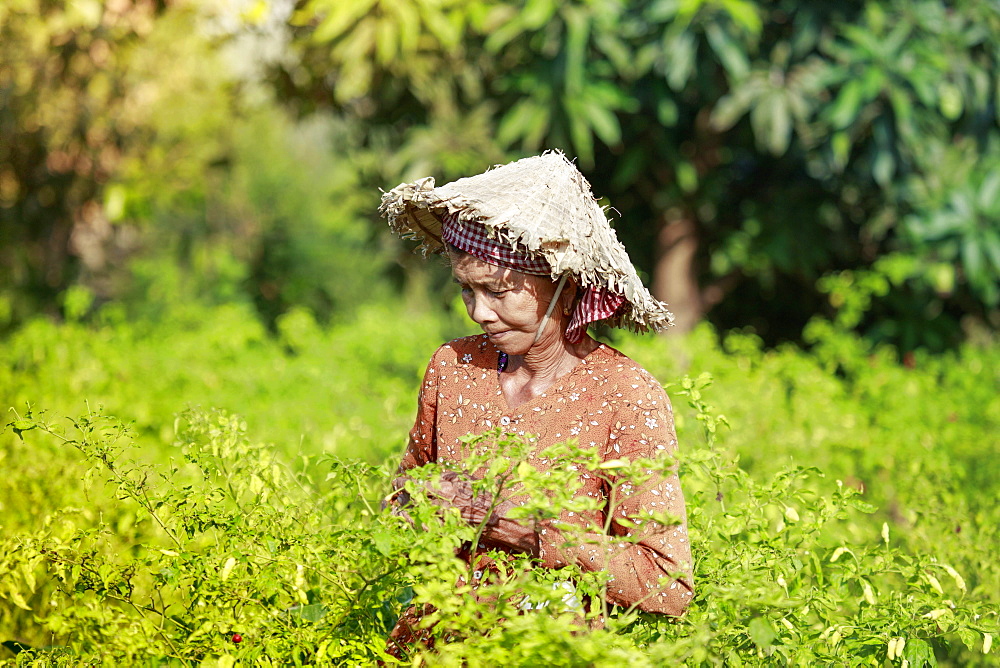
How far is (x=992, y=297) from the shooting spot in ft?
16.5

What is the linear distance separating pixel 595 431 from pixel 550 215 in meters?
0.40

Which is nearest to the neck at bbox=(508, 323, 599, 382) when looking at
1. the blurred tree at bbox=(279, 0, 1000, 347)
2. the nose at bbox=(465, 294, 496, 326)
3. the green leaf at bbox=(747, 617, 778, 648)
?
the nose at bbox=(465, 294, 496, 326)

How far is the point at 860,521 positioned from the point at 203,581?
8.09ft

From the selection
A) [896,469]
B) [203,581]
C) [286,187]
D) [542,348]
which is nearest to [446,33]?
[896,469]

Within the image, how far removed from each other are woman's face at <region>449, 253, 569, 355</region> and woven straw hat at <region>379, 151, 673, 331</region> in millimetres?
65

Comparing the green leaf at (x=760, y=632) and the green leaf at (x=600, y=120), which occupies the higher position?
the green leaf at (x=600, y=120)

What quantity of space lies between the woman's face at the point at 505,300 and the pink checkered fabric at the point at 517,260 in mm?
17

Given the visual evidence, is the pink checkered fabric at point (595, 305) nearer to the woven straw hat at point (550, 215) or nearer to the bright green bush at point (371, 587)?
the woven straw hat at point (550, 215)

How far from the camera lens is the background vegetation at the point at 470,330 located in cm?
168

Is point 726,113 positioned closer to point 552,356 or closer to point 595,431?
point 552,356

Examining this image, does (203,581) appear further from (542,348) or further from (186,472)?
(186,472)

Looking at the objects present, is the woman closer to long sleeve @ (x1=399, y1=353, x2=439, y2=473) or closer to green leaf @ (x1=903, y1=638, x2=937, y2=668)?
long sleeve @ (x1=399, y1=353, x2=439, y2=473)

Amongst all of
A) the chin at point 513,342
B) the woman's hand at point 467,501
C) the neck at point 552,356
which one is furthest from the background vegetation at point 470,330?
the chin at point 513,342

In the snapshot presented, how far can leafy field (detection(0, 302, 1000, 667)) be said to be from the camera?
1.51m
